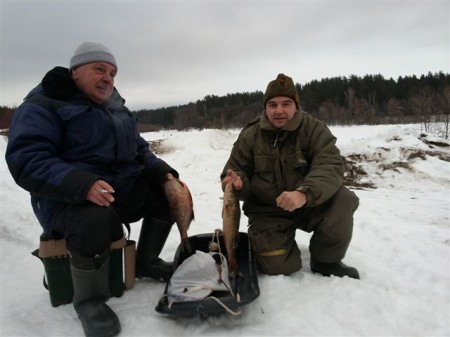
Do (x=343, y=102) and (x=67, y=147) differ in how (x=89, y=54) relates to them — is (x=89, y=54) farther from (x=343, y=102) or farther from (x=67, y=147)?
(x=343, y=102)

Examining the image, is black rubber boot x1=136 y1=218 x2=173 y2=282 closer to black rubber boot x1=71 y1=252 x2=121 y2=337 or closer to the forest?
black rubber boot x1=71 y1=252 x2=121 y2=337

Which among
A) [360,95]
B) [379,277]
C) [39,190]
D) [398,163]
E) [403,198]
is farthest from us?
[360,95]

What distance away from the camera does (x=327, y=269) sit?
3049mm

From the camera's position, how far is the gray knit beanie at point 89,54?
274 centimetres

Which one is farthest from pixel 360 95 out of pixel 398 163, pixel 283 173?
pixel 283 173

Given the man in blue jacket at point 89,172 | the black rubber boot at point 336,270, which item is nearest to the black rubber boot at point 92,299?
the man in blue jacket at point 89,172

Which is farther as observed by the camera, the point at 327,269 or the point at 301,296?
the point at 327,269

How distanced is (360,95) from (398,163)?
60.6m

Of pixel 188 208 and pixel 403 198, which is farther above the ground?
pixel 188 208

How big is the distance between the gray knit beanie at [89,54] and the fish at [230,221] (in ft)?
4.85

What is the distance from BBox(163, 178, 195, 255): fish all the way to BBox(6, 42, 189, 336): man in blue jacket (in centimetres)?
17

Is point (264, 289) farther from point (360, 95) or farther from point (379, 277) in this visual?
point (360, 95)

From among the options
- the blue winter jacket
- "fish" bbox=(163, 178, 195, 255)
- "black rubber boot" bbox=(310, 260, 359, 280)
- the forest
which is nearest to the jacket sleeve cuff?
the blue winter jacket

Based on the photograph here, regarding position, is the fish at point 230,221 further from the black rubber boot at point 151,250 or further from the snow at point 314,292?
the black rubber boot at point 151,250
